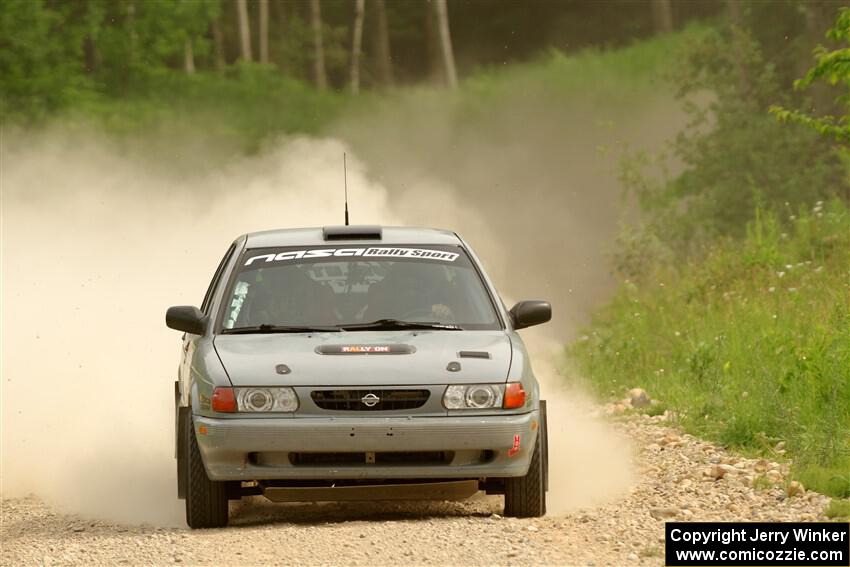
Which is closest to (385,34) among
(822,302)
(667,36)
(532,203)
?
(667,36)

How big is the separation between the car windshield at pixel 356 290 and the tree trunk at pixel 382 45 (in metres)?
39.7

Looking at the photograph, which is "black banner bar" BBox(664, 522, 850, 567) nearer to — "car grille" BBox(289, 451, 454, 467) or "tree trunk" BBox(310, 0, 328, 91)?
"car grille" BBox(289, 451, 454, 467)

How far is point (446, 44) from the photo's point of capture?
47812 mm

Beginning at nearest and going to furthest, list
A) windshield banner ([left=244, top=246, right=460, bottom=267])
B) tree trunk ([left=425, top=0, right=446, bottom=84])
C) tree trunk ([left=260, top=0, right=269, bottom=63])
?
windshield banner ([left=244, top=246, right=460, bottom=267]), tree trunk ([left=425, top=0, right=446, bottom=84]), tree trunk ([left=260, top=0, right=269, bottom=63])

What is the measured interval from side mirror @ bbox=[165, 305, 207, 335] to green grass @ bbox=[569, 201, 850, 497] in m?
3.62

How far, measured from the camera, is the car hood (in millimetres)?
9008

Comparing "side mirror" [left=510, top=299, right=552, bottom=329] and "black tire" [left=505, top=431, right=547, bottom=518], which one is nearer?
"black tire" [left=505, top=431, right=547, bottom=518]

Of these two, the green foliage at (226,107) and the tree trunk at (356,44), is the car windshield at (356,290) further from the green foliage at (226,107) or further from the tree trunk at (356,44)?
the tree trunk at (356,44)

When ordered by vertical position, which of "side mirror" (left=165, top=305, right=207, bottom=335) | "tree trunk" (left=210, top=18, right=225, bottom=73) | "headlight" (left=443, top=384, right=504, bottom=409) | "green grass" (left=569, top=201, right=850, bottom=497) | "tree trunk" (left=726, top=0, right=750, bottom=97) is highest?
"tree trunk" (left=210, top=18, right=225, bottom=73)

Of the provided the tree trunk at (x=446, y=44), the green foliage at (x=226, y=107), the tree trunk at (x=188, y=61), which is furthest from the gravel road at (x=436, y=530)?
the tree trunk at (x=188, y=61)

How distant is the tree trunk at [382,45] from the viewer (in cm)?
5028

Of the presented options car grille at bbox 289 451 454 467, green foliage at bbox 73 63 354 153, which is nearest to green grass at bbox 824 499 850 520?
car grille at bbox 289 451 454 467

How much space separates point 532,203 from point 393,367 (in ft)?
89.3

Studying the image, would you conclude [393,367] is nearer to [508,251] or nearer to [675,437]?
[675,437]
